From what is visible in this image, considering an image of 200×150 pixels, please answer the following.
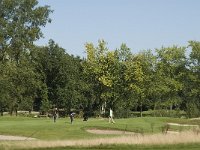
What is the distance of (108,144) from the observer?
2823cm

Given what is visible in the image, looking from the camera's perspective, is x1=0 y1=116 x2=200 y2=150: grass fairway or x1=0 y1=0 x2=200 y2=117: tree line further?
x1=0 y1=0 x2=200 y2=117: tree line

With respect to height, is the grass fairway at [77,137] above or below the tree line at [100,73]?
below

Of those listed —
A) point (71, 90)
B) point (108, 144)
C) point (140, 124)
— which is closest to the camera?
point (108, 144)

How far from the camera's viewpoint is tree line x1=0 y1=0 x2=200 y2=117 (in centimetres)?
8044

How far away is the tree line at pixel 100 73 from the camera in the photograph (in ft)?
264

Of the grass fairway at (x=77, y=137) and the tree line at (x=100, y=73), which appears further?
the tree line at (x=100, y=73)

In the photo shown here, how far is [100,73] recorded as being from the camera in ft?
274

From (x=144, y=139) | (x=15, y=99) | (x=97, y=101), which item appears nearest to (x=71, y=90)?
(x=97, y=101)

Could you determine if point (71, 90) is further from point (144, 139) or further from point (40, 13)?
point (144, 139)

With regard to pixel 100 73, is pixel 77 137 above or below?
below

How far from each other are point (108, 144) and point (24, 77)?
176ft

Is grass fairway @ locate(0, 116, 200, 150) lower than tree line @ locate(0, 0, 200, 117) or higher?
lower

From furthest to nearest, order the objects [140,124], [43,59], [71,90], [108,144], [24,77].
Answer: [43,59] → [71,90] → [24,77] → [140,124] → [108,144]

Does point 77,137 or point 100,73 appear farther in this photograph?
point 100,73
